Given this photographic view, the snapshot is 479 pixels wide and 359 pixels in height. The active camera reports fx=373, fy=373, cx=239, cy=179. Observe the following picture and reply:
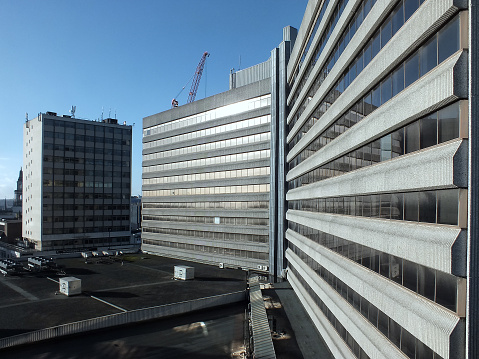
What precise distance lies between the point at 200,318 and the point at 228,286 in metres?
12.3

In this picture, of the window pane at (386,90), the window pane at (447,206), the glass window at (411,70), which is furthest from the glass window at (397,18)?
the window pane at (447,206)

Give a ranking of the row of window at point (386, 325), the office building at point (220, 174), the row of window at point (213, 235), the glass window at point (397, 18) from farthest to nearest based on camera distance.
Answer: the row of window at point (213, 235) < the office building at point (220, 174) < the glass window at point (397, 18) < the row of window at point (386, 325)

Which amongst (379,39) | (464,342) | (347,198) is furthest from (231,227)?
(464,342)

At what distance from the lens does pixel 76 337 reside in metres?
36.1

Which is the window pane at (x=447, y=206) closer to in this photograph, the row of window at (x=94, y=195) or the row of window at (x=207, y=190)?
the row of window at (x=207, y=190)

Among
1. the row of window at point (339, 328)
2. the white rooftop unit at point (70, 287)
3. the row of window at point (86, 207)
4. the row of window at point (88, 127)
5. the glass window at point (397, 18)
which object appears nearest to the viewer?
the glass window at point (397, 18)

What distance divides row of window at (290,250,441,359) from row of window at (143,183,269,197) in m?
36.3

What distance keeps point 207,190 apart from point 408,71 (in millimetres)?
59316

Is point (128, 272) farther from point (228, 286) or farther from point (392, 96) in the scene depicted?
point (392, 96)

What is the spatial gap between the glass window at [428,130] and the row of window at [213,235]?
49552mm

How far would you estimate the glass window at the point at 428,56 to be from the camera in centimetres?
1437

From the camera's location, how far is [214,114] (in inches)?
2844

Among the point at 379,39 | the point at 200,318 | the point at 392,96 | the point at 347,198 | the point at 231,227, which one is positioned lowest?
the point at 200,318

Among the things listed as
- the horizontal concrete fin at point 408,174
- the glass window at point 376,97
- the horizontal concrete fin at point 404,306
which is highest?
the glass window at point 376,97
